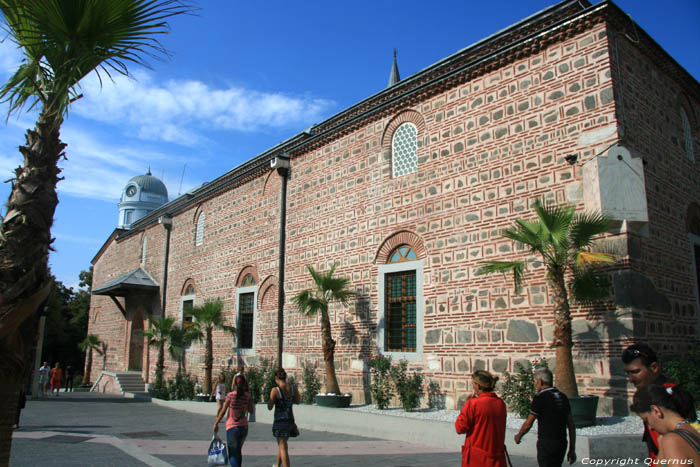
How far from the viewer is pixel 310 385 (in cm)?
1265

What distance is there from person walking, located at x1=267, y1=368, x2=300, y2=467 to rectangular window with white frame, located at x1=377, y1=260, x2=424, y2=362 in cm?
478

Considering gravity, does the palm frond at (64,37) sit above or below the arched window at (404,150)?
below

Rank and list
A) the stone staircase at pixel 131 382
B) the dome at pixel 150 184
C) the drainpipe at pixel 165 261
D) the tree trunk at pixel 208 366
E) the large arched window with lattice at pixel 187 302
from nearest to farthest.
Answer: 1. the tree trunk at pixel 208 366
2. the large arched window with lattice at pixel 187 302
3. the drainpipe at pixel 165 261
4. the stone staircase at pixel 131 382
5. the dome at pixel 150 184

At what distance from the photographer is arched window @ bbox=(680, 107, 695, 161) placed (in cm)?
1082

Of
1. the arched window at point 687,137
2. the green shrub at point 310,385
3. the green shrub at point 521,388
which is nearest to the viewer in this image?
the green shrub at point 521,388

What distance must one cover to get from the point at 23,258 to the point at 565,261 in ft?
23.2

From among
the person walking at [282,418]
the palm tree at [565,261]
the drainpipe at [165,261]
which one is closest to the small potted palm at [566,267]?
the palm tree at [565,261]

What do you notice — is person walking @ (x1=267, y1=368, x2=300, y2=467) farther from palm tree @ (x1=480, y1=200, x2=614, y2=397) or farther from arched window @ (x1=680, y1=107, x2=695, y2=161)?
arched window @ (x1=680, y1=107, x2=695, y2=161)

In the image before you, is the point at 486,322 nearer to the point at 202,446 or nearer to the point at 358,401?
the point at 358,401

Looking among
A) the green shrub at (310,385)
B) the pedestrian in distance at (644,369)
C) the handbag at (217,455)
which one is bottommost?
the handbag at (217,455)

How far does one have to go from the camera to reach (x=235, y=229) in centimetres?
1728

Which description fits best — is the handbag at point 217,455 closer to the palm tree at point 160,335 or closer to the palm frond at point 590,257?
the palm frond at point 590,257

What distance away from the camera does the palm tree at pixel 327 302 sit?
11.5m

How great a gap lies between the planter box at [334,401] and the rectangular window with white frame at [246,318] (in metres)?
4.80
